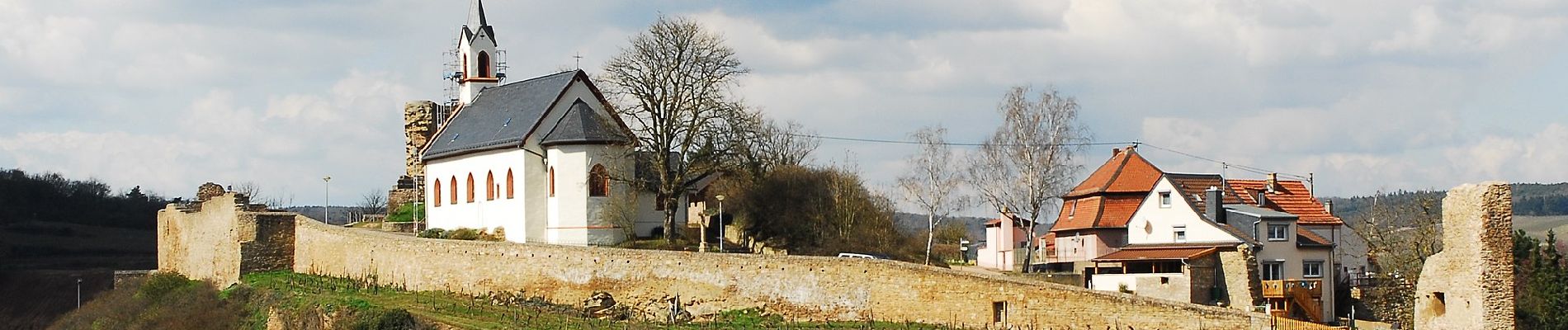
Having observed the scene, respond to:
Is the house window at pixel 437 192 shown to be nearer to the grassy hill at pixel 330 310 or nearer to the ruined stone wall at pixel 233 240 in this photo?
the ruined stone wall at pixel 233 240

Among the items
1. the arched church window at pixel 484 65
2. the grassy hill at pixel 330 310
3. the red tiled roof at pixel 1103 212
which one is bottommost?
the grassy hill at pixel 330 310

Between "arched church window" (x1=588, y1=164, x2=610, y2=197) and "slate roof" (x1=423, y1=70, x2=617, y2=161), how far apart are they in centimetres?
242

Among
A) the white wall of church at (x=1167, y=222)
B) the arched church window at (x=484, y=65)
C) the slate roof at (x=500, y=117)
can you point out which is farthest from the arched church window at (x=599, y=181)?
the white wall of church at (x=1167, y=222)

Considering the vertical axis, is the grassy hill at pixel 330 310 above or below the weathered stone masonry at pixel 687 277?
→ below

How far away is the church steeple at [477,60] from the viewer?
179ft

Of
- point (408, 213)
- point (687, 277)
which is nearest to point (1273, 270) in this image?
point (687, 277)

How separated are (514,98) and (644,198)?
6.74 m

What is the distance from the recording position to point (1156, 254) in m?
39.1

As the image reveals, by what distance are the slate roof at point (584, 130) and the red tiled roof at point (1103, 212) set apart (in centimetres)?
1255

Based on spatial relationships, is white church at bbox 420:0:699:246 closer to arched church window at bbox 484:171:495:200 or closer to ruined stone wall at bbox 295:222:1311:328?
arched church window at bbox 484:171:495:200

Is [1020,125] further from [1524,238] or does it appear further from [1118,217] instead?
[1524,238]

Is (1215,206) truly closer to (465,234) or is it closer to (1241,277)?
(1241,277)

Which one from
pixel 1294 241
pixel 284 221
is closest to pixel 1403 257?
pixel 1294 241

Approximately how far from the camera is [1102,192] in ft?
142
